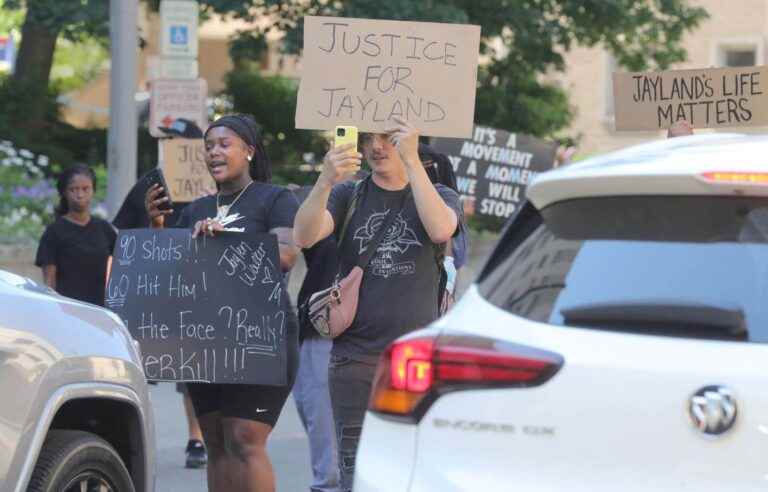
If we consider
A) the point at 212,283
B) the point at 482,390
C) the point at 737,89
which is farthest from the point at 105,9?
the point at 482,390

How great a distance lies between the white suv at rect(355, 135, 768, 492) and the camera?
3500mm

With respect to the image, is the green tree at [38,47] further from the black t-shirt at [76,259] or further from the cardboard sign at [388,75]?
the cardboard sign at [388,75]

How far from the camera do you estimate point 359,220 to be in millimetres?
6008

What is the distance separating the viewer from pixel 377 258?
19.5ft

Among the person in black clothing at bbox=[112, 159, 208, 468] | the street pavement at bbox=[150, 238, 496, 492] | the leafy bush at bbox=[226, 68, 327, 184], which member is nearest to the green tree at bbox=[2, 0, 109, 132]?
the leafy bush at bbox=[226, 68, 327, 184]

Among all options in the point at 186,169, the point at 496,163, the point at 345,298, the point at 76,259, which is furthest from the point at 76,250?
the point at 496,163

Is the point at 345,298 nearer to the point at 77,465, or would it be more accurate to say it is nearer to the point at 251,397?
the point at 251,397

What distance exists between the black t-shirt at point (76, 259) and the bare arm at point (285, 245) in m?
3.47

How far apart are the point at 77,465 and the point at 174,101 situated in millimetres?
8322

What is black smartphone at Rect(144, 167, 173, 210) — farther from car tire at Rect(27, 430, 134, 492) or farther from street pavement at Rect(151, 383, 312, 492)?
street pavement at Rect(151, 383, 312, 492)

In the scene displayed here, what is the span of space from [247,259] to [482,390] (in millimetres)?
2836

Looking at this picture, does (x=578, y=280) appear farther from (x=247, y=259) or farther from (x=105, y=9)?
(x=105, y=9)

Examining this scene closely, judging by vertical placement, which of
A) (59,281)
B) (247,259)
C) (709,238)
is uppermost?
(709,238)

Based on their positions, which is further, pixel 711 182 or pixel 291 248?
pixel 291 248
